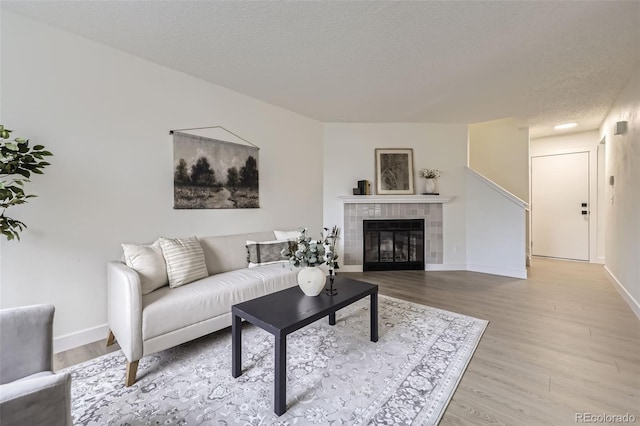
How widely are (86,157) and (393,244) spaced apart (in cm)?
430

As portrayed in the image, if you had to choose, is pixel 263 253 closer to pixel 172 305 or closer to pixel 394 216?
pixel 172 305

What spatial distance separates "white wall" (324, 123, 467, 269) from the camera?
488 cm

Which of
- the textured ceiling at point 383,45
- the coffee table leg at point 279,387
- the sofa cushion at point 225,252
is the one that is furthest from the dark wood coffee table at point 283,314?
the textured ceiling at point 383,45

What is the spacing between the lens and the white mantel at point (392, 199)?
4750mm

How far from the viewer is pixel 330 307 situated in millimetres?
1955

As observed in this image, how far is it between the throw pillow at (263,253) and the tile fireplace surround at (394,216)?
183 centimetres

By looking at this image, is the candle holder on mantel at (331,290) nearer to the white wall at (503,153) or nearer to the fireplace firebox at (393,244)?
the fireplace firebox at (393,244)

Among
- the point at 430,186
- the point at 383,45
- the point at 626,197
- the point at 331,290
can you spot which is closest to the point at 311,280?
the point at 331,290

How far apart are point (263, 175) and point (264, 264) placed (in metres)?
1.34

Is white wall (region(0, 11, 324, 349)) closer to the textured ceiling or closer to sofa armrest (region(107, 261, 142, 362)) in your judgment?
the textured ceiling

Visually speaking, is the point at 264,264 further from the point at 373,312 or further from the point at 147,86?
the point at 147,86

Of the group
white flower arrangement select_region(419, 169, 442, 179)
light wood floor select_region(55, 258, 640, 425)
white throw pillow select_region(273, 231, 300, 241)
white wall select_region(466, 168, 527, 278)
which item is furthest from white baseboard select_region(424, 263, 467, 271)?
white throw pillow select_region(273, 231, 300, 241)
